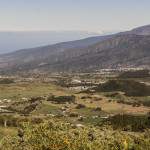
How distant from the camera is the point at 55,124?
20797 mm

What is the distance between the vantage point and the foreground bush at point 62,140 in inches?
764

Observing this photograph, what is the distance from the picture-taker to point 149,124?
1833 inches

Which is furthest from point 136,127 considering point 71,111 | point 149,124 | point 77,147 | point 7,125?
point 77,147

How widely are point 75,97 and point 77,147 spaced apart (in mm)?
61882

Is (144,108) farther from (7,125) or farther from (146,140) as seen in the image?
(146,140)

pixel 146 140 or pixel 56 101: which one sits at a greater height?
pixel 146 140

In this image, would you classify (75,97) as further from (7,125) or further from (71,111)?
(7,125)

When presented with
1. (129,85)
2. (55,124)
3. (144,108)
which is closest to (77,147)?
(55,124)

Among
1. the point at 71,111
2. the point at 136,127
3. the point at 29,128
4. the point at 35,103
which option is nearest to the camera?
the point at 29,128

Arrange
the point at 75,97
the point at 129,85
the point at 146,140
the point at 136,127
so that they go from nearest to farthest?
the point at 146,140, the point at 136,127, the point at 75,97, the point at 129,85

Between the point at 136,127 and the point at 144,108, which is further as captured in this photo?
the point at 144,108

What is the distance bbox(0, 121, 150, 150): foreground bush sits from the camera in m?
19.4

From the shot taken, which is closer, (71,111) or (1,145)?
(1,145)

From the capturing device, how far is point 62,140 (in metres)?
19.3
